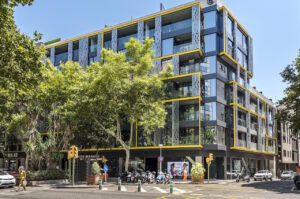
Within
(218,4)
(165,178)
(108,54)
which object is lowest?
(165,178)

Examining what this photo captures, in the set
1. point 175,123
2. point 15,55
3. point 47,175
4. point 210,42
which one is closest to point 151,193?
point 15,55

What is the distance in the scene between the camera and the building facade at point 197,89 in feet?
128

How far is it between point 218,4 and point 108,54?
55.9 ft

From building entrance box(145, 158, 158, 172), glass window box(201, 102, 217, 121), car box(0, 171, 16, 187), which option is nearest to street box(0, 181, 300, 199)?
car box(0, 171, 16, 187)

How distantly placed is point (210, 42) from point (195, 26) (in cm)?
269

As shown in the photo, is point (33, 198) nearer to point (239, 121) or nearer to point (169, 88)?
point (169, 88)

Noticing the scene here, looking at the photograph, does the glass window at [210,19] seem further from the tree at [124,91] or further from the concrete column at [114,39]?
the concrete column at [114,39]

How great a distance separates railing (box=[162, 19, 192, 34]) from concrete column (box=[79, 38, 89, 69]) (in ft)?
41.6

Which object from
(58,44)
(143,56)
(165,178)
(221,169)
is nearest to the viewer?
(165,178)

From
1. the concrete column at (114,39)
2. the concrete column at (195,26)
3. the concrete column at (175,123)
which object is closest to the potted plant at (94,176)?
the concrete column at (175,123)

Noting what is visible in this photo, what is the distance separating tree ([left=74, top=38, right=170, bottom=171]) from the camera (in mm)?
31828

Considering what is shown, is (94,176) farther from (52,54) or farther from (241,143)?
(52,54)

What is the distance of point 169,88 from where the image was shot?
41094mm

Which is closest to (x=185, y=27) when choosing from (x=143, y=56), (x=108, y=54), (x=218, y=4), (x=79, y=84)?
(x=218, y=4)
